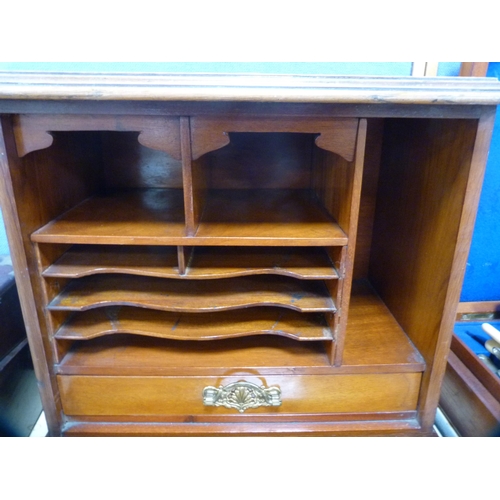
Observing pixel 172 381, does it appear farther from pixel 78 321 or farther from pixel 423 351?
pixel 423 351

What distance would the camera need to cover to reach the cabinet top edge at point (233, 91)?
20.6 inches

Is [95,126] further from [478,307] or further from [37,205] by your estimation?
[478,307]

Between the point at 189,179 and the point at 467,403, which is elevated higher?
the point at 189,179

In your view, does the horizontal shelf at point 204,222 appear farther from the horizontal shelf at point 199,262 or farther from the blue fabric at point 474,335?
the blue fabric at point 474,335

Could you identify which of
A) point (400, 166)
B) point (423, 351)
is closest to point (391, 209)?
point (400, 166)

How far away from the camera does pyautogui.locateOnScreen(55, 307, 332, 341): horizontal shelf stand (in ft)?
2.38

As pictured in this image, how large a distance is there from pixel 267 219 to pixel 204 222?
0.13 m

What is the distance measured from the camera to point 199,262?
72cm

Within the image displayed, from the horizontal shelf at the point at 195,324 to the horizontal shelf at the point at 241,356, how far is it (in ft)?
0.20

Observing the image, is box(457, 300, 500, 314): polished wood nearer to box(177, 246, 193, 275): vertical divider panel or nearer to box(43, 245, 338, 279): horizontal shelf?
box(43, 245, 338, 279): horizontal shelf

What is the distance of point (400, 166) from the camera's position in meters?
0.87

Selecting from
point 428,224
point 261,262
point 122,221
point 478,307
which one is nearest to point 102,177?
point 122,221

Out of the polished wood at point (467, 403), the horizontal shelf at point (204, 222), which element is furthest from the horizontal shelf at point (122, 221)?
the polished wood at point (467, 403)

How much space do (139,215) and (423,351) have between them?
2.12 ft
